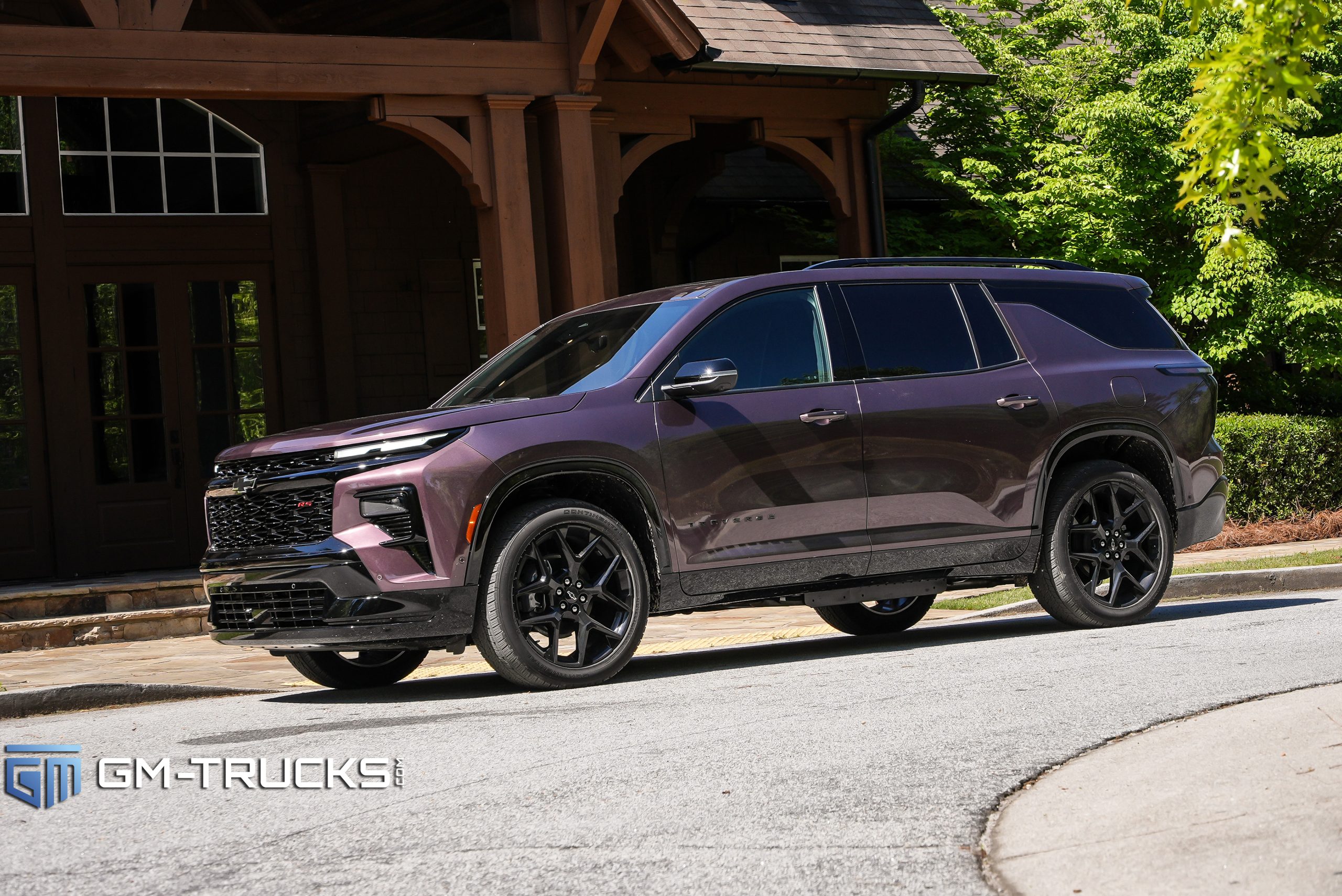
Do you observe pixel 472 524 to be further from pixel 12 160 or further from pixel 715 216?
pixel 715 216

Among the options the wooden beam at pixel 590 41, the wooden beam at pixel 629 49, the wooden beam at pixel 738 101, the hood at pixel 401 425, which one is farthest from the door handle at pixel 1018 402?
the wooden beam at pixel 738 101

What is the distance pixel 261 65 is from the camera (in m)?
11.8

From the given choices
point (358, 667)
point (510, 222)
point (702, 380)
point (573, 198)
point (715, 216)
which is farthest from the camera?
point (715, 216)

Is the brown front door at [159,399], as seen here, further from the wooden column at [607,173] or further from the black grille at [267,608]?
the black grille at [267,608]

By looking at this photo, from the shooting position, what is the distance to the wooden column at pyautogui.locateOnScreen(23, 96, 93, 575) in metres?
14.4

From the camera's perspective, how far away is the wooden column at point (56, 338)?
47.2 ft

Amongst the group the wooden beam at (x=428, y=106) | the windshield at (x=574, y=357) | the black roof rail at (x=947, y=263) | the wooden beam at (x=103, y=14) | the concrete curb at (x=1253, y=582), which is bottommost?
the concrete curb at (x=1253, y=582)

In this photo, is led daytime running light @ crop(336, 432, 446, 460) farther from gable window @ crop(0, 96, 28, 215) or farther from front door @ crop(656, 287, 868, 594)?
gable window @ crop(0, 96, 28, 215)

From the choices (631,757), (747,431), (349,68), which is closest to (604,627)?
(747,431)

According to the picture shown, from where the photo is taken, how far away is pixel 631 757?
18.1 feet

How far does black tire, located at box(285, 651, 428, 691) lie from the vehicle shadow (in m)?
0.07

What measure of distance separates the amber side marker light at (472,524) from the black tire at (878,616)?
323cm

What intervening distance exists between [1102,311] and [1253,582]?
3.65m

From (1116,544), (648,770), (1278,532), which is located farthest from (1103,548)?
(1278,532)
